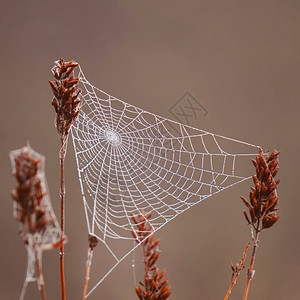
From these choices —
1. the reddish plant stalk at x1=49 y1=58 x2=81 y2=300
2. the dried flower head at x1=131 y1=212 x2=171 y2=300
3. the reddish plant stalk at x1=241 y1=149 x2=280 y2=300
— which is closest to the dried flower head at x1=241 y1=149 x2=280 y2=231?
the reddish plant stalk at x1=241 y1=149 x2=280 y2=300

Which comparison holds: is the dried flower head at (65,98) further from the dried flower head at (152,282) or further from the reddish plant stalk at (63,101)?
the dried flower head at (152,282)

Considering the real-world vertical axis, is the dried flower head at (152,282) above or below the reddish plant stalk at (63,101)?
below

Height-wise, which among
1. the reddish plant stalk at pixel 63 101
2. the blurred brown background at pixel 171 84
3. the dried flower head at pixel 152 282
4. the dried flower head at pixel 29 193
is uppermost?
the blurred brown background at pixel 171 84

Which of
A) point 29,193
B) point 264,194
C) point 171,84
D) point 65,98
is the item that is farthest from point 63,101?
point 171,84

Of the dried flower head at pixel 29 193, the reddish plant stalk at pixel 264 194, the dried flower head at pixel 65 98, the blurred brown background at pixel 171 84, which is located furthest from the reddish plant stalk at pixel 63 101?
the blurred brown background at pixel 171 84

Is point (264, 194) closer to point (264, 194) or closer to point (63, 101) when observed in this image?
point (264, 194)

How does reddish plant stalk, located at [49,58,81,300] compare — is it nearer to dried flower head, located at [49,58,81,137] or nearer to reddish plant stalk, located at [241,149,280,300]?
dried flower head, located at [49,58,81,137]

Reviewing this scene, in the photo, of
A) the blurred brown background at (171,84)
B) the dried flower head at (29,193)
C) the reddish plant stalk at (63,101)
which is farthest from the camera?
the blurred brown background at (171,84)

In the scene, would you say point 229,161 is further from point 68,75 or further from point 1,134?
point 68,75
